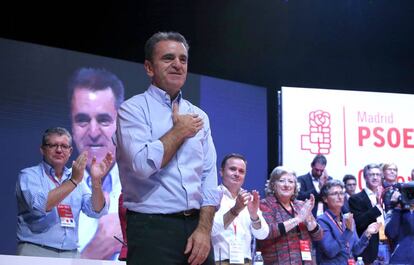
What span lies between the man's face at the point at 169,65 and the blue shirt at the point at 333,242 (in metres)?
2.72

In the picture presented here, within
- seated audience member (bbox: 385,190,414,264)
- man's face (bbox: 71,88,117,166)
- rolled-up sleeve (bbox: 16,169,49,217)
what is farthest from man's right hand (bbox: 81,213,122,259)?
seated audience member (bbox: 385,190,414,264)

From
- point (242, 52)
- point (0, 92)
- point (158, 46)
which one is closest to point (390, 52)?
point (242, 52)

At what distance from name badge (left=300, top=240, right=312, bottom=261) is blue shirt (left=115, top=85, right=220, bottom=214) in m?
2.23

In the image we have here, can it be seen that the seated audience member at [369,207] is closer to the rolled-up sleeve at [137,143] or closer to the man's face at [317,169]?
the man's face at [317,169]

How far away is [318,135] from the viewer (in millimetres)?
6719

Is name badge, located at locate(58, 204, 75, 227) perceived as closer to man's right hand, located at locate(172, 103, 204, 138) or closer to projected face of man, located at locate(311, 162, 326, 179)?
man's right hand, located at locate(172, 103, 204, 138)

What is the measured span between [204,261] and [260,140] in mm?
4686

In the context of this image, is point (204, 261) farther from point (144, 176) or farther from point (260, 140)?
point (260, 140)

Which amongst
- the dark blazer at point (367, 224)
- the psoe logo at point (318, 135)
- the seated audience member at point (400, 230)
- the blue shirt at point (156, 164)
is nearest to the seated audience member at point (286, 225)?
the seated audience member at point (400, 230)

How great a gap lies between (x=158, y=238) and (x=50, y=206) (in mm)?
2346

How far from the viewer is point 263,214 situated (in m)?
4.13

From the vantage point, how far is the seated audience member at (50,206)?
3.87 metres

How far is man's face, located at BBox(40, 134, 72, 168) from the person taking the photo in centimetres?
414

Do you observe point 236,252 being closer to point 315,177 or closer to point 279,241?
point 279,241
